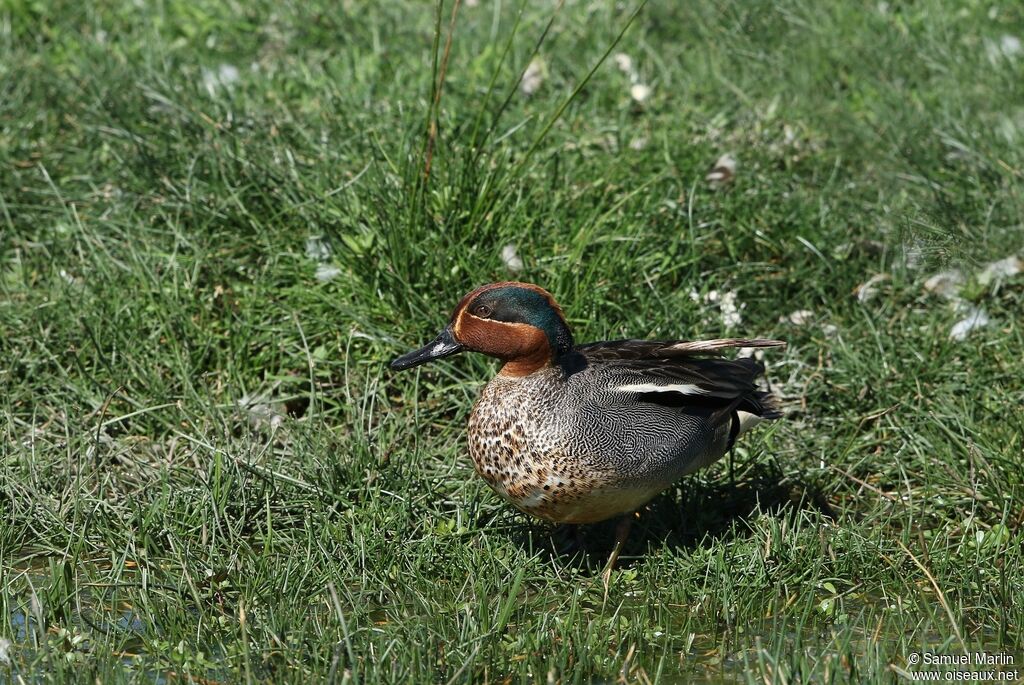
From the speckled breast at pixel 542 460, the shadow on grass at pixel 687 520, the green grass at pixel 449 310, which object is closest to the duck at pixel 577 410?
the speckled breast at pixel 542 460

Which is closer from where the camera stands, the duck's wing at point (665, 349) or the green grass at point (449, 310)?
the green grass at point (449, 310)

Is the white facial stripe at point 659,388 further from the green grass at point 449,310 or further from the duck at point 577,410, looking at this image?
the green grass at point 449,310

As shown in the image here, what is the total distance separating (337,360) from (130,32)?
9.34 ft

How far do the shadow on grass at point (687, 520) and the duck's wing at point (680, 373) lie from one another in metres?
0.31

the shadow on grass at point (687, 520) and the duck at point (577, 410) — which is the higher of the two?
the duck at point (577, 410)

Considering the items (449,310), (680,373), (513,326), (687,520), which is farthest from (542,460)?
(449,310)

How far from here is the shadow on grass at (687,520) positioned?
12.6ft

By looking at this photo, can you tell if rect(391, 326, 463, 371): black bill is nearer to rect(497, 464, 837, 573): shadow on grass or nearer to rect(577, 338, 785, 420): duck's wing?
rect(577, 338, 785, 420): duck's wing

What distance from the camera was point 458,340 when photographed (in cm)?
369

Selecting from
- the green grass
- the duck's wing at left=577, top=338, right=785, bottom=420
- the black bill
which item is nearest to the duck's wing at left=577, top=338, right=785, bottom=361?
the duck's wing at left=577, top=338, right=785, bottom=420

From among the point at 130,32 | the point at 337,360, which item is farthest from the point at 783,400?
the point at 130,32

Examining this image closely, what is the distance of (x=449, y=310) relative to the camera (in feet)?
14.9

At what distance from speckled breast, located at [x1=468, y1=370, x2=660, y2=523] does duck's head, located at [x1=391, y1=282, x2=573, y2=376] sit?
0.06m

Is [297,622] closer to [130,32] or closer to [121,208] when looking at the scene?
[121,208]
